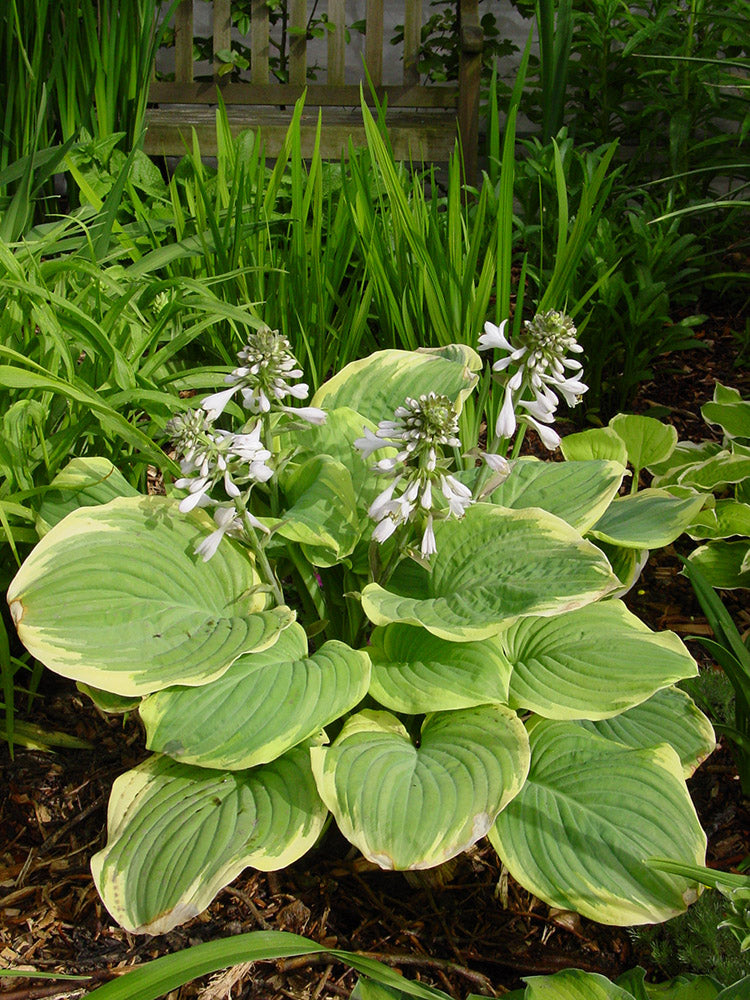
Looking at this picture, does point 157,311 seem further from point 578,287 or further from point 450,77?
point 450,77

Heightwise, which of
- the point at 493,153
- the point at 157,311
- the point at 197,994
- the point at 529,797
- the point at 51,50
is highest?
the point at 51,50

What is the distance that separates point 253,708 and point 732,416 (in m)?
1.52

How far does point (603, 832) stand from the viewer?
1.19 meters

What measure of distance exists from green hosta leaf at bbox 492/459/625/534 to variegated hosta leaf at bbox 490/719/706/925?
0.40 meters

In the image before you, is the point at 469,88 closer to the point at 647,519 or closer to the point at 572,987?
the point at 647,519

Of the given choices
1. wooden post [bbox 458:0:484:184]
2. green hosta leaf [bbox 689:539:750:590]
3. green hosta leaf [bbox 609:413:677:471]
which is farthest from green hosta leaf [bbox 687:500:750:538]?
wooden post [bbox 458:0:484:184]

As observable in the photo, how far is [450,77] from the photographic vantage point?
441cm

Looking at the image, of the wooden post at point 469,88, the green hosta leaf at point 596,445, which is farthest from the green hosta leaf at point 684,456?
the wooden post at point 469,88

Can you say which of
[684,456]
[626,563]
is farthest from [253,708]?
[684,456]

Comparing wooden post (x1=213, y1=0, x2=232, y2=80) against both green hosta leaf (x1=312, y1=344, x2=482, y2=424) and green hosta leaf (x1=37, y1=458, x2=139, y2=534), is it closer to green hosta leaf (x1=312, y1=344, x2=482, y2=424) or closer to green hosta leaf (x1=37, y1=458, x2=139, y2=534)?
green hosta leaf (x1=312, y1=344, x2=482, y2=424)

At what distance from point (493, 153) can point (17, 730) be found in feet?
5.40

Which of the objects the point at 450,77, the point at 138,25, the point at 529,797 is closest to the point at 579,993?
the point at 529,797

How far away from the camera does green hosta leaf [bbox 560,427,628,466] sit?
1.81 metres

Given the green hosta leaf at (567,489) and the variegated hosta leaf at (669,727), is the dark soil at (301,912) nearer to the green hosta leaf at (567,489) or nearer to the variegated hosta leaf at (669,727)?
the variegated hosta leaf at (669,727)
